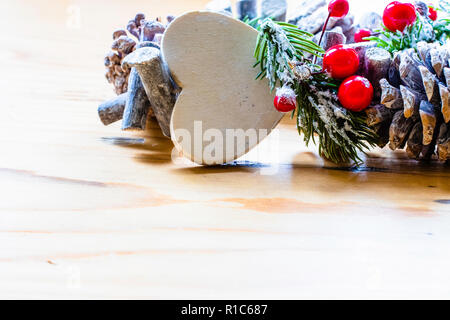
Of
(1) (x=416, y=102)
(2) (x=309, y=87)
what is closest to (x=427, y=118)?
(1) (x=416, y=102)

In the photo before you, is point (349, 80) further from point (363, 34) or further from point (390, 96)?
point (363, 34)

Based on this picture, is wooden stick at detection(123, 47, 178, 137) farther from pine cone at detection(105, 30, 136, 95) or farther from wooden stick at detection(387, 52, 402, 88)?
wooden stick at detection(387, 52, 402, 88)

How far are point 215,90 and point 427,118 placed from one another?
24 cm

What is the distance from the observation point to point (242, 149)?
57cm

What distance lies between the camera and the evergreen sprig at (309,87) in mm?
527

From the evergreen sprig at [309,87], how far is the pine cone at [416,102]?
0.08 ft

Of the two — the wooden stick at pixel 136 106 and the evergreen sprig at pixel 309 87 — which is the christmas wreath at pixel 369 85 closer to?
the evergreen sprig at pixel 309 87

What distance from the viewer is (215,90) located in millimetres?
561

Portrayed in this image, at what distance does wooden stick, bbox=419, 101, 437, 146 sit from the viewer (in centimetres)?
50

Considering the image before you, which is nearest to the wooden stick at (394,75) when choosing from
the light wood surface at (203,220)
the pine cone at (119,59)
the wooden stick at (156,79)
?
the light wood surface at (203,220)

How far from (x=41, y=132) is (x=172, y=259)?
408mm

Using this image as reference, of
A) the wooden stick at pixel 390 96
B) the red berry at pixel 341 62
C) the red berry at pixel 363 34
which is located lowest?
the wooden stick at pixel 390 96

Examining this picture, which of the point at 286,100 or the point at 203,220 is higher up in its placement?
the point at 286,100

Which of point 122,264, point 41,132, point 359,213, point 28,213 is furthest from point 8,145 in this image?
point 359,213
